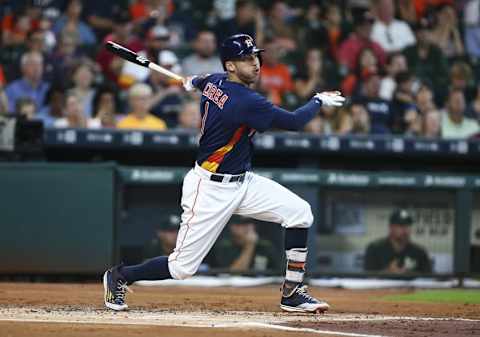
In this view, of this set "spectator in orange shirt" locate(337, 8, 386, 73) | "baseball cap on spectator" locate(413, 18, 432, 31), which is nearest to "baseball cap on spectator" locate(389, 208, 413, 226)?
"spectator in orange shirt" locate(337, 8, 386, 73)

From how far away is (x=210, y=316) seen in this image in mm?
6676

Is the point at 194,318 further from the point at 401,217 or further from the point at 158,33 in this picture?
the point at 158,33

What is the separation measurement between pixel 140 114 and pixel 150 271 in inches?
163

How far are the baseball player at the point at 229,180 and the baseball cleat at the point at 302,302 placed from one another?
0.7 inches

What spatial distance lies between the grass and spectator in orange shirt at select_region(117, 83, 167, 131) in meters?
3.01

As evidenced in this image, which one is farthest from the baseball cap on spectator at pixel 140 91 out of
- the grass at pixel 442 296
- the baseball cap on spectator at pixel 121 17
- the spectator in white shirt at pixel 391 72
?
the grass at pixel 442 296

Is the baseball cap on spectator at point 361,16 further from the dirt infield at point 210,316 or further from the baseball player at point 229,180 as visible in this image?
the baseball player at point 229,180

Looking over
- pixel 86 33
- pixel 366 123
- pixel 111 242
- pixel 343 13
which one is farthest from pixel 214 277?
pixel 343 13

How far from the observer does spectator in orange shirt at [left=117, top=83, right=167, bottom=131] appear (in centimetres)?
1067

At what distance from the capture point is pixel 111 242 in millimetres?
9859

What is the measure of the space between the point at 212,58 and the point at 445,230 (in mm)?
3408

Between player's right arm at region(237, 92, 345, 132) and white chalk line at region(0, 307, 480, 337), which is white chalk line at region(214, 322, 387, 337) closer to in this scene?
white chalk line at region(0, 307, 480, 337)

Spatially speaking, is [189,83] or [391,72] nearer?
[189,83]

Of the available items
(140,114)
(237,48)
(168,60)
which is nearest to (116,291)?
(237,48)
